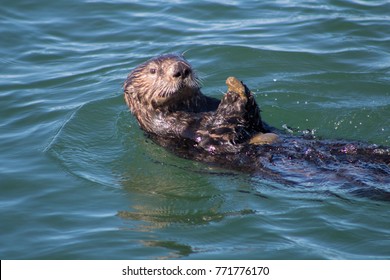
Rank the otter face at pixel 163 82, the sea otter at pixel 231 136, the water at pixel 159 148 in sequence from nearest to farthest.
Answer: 1. the water at pixel 159 148
2. the sea otter at pixel 231 136
3. the otter face at pixel 163 82

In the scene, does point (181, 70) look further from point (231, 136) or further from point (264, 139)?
point (264, 139)

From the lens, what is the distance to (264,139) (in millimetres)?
7078

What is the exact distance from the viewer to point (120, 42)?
36.6 feet

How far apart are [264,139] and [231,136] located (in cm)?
31

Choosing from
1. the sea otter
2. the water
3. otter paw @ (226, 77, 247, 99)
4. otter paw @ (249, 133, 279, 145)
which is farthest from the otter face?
otter paw @ (249, 133, 279, 145)

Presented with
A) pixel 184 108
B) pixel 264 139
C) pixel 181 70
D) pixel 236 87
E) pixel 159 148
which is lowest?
pixel 159 148

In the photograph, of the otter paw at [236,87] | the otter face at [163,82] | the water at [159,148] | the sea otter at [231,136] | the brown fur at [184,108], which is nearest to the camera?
the water at [159,148]

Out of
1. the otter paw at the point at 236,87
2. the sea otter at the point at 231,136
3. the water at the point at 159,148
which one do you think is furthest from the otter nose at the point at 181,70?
the water at the point at 159,148

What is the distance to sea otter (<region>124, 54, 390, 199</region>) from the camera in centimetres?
675

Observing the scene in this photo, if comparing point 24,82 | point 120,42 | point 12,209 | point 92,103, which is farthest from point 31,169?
point 120,42

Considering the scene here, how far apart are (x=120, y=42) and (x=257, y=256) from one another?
5976 millimetres

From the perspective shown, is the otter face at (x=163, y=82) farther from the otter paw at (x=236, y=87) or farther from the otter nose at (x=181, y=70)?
the otter paw at (x=236, y=87)

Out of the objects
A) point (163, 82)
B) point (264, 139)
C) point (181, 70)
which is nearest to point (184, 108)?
point (163, 82)

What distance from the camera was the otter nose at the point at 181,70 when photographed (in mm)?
7062
